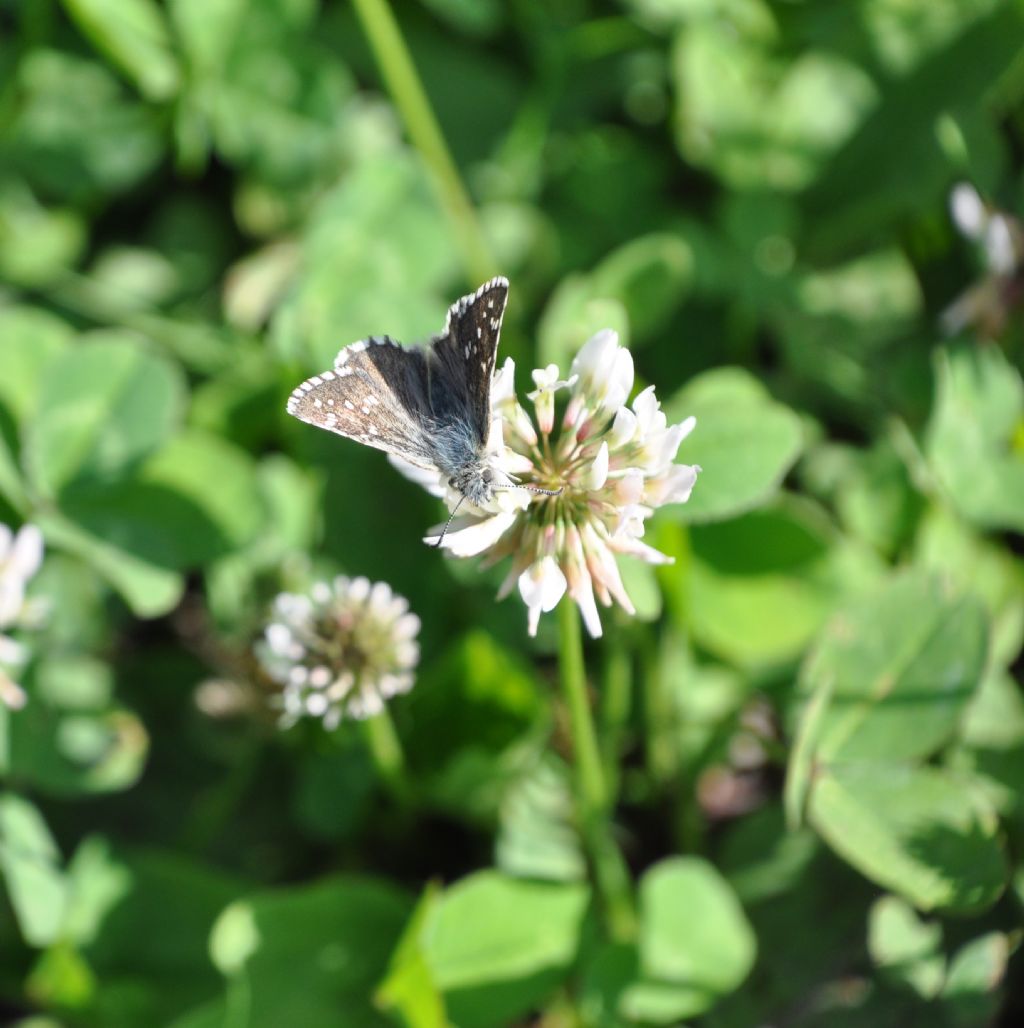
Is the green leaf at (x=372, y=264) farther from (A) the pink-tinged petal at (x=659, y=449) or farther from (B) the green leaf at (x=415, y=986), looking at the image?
(B) the green leaf at (x=415, y=986)

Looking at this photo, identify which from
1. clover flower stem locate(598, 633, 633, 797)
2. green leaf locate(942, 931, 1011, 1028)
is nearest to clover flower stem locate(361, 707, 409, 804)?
clover flower stem locate(598, 633, 633, 797)

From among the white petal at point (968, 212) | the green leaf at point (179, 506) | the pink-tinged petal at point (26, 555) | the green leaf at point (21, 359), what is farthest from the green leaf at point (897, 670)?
the green leaf at point (21, 359)

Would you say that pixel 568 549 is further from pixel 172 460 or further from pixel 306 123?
pixel 306 123

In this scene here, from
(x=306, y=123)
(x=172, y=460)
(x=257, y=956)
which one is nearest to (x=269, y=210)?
(x=306, y=123)

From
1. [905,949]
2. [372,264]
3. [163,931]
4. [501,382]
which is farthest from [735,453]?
[163,931]

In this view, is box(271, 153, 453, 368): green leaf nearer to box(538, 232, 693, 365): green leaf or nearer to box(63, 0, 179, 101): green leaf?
box(538, 232, 693, 365): green leaf

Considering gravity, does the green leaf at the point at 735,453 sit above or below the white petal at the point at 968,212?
below
